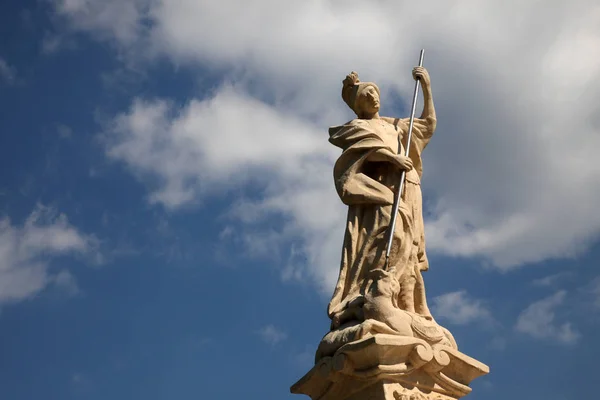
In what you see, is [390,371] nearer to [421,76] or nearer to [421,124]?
[421,124]

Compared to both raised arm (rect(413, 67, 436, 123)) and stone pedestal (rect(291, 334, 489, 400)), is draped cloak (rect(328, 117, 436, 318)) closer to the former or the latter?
raised arm (rect(413, 67, 436, 123))

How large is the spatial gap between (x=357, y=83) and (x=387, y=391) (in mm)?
4758

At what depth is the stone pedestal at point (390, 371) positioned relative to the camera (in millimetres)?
9469

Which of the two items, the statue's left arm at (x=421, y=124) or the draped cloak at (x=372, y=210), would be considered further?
the statue's left arm at (x=421, y=124)

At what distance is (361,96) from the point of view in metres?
12.1

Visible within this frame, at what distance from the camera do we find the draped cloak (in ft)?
35.7

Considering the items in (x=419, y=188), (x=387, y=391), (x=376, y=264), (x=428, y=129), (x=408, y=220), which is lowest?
(x=387, y=391)

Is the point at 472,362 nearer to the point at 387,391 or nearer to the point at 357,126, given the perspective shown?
the point at 387,391

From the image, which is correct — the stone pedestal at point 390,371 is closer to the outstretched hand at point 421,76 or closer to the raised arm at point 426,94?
the raised arm at point 426,94

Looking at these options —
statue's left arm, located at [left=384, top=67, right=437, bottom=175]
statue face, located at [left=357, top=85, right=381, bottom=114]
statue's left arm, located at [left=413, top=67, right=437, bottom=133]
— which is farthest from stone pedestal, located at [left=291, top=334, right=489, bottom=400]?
statue face, located at [left=357, top=85, right=381, bottom=114]

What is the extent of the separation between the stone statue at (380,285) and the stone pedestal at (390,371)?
12mm

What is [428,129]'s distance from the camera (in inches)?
482

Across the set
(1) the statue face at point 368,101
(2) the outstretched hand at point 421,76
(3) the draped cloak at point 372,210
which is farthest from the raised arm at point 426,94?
(1) the statue face at point 368,101

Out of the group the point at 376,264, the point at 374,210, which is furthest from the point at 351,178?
the point at 376,264
